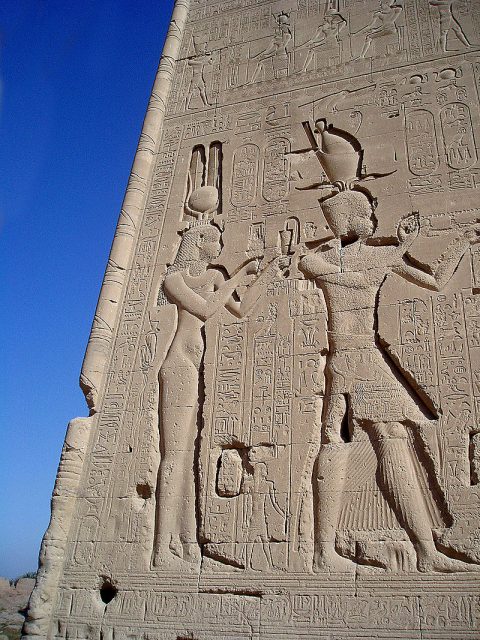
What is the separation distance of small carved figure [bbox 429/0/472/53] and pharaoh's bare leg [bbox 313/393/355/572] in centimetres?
373

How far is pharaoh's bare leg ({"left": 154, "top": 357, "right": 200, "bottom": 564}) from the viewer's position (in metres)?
4.74

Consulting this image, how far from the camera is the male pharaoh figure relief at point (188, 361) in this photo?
4.80m

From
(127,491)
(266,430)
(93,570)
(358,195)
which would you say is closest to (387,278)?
(358,195)

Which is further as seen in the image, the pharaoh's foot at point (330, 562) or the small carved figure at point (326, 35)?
the small carved figure at point (326, 35)

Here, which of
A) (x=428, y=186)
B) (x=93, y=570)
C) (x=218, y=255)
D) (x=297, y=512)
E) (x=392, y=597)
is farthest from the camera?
(x=218, y=255)

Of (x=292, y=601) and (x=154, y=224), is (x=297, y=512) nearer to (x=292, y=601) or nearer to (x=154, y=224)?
(x=292, y=601)

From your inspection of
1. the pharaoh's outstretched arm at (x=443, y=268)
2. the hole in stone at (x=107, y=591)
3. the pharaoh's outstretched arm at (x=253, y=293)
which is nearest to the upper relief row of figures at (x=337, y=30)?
the pharaoh's outstretched arm at (x=443, y=268)

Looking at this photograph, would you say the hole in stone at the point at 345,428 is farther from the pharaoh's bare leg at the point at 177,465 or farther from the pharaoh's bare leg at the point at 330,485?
the pharaoh's bare leg at the point at 177,465

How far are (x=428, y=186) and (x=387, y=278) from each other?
950 millimetres

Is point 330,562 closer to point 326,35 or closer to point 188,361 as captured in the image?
point 188,361

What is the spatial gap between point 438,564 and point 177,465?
2009 mm

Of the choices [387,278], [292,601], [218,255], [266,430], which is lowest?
[292,601]

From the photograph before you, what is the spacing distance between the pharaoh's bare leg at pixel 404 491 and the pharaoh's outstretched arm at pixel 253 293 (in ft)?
4.89

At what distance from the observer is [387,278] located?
508 centimetres
